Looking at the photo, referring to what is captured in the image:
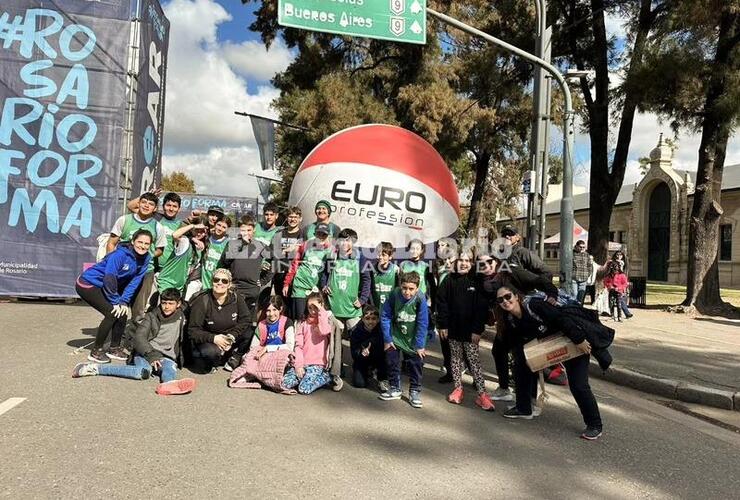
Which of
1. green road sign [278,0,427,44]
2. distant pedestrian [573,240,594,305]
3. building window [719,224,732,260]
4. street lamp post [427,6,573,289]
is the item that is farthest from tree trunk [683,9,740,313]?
building window [719,224,732,260]

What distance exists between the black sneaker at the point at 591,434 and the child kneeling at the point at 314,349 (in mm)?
2321

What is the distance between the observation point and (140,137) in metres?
12.3

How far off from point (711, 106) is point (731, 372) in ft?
27.1

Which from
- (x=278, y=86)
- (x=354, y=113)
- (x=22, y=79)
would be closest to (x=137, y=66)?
(x=22, y=79)

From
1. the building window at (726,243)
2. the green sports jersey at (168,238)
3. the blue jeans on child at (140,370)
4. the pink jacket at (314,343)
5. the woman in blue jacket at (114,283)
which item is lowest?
the blue jeans on child at (140,370)

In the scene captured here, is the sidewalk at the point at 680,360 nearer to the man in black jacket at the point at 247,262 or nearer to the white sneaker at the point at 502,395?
the white sneaker at the point at 502,395

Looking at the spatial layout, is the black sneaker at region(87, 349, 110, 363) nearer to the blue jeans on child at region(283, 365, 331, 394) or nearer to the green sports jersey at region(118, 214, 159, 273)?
the green sports jersey at region(118, 214, 159, 273)

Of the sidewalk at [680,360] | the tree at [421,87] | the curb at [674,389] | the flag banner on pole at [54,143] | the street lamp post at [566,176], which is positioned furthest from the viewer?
the tree at [421,87]

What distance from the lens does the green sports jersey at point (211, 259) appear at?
21.7 ft

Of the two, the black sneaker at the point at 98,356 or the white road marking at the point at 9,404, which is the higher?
the black sneaker at the point at 98,356

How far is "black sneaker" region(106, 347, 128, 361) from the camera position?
20.4 ft

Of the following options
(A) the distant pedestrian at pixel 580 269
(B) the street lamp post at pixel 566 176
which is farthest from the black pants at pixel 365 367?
(A) the distant pedestrian at pixel 580 269

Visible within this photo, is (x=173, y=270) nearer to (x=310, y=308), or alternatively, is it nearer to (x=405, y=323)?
(x=310, y=308)

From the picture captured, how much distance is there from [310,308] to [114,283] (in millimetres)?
2188
